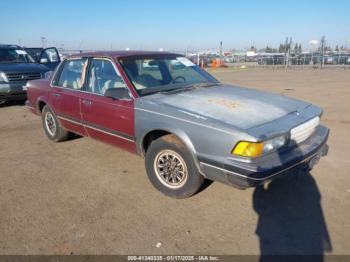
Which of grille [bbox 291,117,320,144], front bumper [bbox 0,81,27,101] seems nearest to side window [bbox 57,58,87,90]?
grille [bbox 291,117,320,144]

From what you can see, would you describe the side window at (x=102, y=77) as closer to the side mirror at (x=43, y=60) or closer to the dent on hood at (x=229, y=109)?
the dent on hood at (x=229, y=109)

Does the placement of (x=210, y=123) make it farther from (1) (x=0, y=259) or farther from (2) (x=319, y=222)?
(1) (x=0, y=259)

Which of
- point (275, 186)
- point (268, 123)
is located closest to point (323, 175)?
point (275, 186)

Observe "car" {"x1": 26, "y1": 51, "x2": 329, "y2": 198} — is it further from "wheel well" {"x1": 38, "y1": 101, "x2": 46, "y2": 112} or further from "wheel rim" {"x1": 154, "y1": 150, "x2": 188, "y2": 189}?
"wheel well" {"x1": 38, "y1": 101, "x2": 46, "y2": 112}

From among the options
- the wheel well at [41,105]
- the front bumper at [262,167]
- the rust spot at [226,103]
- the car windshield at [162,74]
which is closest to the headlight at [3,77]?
the wheel well at [41,105]

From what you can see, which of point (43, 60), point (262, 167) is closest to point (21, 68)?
point (43, 60)

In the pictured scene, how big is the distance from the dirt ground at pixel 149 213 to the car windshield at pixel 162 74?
124cm

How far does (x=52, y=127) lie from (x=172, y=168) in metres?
3.15

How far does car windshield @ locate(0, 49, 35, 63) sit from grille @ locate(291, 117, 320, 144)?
9.93m

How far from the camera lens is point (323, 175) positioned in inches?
166

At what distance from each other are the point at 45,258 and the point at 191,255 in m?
1.25

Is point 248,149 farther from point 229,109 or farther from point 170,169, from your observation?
point 170,169

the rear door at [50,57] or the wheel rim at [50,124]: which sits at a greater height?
the rear door at [50,57]

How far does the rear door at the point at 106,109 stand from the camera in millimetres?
3998
